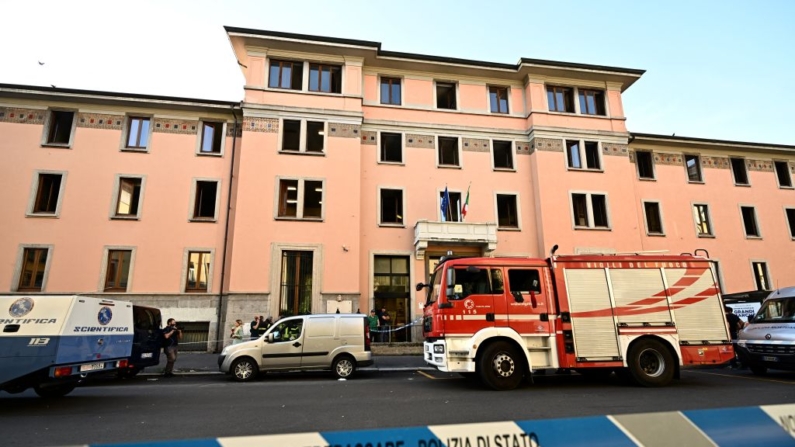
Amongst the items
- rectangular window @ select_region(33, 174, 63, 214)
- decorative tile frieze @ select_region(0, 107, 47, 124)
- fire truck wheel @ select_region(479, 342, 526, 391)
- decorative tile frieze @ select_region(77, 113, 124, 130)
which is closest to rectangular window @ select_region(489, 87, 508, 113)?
fire truck wheel @ select_region(479, 342, 526, 391)

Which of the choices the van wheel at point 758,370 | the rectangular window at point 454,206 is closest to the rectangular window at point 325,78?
the rectangular window at point 454,206

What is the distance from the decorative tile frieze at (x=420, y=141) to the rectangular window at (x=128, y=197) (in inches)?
530

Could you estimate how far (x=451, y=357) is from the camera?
29.8 ft

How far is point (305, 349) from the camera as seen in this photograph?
11.8 m

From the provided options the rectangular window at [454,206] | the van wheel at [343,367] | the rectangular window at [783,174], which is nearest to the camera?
the van wheel at [343,367]

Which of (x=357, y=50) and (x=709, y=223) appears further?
(x=709, y=223)

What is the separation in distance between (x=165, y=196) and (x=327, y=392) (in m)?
15.1

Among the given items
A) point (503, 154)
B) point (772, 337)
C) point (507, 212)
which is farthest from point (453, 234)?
point (772, 337)

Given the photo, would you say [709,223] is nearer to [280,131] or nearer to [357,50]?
[357,50]

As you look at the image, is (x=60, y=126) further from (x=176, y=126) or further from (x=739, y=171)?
(x=739, y=171)

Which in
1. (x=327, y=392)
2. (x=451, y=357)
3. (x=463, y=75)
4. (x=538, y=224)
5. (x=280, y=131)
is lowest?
(x=327, y=392)

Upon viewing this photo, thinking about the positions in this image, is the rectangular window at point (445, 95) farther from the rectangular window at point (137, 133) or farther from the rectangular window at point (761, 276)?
the rectangular window at point (761, 276)

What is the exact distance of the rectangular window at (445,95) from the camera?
76.4 ft

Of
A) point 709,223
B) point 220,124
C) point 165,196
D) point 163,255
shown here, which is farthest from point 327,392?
point 709,223
